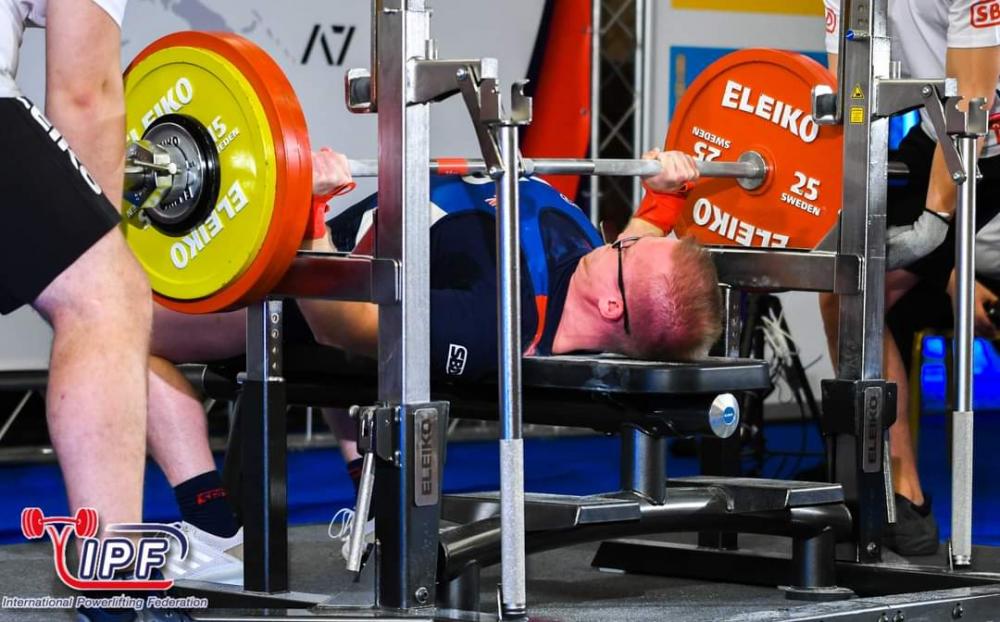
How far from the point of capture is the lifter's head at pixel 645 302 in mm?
2986

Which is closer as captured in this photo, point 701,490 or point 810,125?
point 701,490

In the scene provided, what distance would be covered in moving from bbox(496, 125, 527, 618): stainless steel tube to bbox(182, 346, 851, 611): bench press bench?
0.85ft

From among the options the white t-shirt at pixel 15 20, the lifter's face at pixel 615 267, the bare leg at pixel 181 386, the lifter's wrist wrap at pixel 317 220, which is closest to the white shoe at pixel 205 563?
the bare leg at pixel 181 386

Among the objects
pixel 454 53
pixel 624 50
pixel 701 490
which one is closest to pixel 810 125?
pixel 701 490

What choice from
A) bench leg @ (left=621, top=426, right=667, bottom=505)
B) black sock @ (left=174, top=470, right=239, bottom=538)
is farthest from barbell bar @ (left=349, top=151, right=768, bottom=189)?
black sock @ (left=174, top=470, right=239, bottom=538)

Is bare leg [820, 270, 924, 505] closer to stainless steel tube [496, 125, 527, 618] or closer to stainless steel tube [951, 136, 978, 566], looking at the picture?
stainless steel tube [951, 136, 978, 566]

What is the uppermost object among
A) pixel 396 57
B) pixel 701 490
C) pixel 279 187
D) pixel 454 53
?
pixel 454 53

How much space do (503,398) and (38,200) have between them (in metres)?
0.74

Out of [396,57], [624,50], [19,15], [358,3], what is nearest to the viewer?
[19,15]

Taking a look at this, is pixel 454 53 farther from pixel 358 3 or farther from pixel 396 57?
pixel 396 57

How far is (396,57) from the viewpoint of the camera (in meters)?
2.59

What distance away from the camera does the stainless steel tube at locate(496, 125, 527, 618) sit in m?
2.43

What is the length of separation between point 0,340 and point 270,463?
2.46 metres

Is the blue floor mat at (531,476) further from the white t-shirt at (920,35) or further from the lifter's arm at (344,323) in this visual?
the lifter's arm at (344,323)
